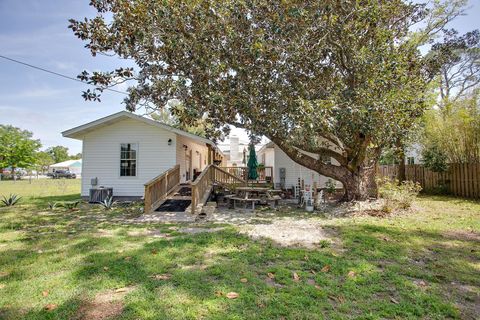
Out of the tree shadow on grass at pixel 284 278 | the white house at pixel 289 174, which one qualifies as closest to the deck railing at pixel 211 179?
the white house at pixel 289 174

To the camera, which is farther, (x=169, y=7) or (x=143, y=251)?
(x=169, y=7)

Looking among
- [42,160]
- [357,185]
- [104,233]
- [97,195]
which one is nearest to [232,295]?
[104,233]

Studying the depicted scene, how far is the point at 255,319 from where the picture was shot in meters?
2.64

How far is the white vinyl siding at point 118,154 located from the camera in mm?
12250

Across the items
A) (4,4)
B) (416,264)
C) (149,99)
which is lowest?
(416,264)

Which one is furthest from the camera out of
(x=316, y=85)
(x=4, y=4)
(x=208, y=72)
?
(x=316, y=85)

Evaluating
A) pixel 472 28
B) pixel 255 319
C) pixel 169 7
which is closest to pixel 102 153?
pixel 169 7

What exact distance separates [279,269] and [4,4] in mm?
9760

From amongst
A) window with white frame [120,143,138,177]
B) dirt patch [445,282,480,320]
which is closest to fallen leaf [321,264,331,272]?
dirt patch [445,282,480,320]

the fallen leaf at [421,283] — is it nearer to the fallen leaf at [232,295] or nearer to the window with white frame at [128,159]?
the fallen leaf at [232,295]

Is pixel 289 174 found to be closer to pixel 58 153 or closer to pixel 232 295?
pixel 232 295

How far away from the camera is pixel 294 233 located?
6242 mm

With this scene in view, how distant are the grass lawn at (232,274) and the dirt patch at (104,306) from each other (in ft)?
0.04

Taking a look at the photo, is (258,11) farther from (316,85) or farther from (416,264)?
(416,264)
